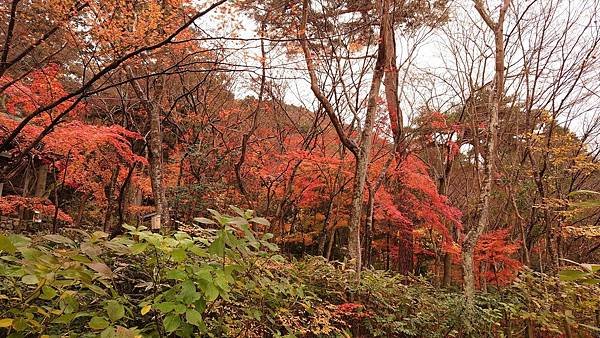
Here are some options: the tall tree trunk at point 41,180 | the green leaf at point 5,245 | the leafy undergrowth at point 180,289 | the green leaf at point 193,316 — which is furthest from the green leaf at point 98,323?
the tall tree trunk at point 41,180

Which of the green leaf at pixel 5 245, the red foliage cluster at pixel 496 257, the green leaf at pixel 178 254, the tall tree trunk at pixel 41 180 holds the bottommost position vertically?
the red foliage cluster at pixel 496 257

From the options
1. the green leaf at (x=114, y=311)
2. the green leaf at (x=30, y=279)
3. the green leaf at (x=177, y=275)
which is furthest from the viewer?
the green leaf at (x=177, y=275)

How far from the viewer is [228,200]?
14164 mm

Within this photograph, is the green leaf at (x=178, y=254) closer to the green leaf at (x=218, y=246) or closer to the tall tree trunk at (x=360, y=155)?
the green leaf at (x=218, y=246)

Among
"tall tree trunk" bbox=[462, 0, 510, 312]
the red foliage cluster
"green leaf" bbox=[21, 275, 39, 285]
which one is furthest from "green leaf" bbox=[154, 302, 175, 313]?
the red foliage cluster

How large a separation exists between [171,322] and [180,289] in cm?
16

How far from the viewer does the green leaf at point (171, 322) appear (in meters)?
1.63

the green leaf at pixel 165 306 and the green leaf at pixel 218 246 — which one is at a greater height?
the green leaf at pixel 218 246

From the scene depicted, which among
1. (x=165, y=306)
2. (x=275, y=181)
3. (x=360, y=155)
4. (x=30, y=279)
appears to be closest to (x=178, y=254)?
(x=165, y=306)

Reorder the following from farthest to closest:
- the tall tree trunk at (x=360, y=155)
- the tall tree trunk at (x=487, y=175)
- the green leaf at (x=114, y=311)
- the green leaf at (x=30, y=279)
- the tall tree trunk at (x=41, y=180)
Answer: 1. the tall tree trunk at (x=41, y=180)
2. the tall tree trunk at (x=487, y=175)
3. the tall tree trunk at (x=360, y=155)
4. the green leaf at (x=114, y=311)
5. the green leaf at (x=30, y=279)

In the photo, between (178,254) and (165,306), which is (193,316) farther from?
(178,254)

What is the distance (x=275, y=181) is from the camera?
13805mm

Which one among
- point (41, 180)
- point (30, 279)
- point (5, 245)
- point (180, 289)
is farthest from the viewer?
point (41, 180)

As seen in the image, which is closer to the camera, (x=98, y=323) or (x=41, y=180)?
(x=98, y=323)
